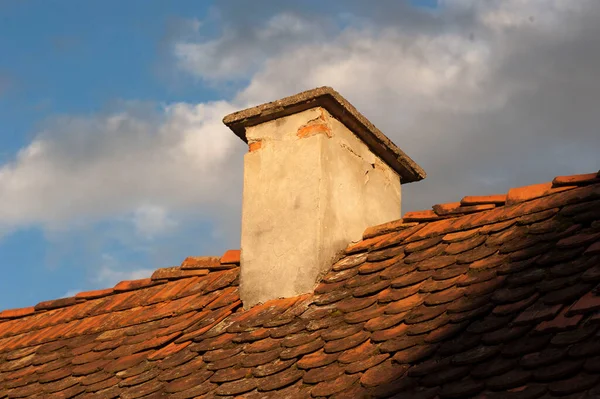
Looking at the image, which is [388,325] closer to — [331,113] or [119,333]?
[331,113]

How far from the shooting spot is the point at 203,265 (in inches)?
288

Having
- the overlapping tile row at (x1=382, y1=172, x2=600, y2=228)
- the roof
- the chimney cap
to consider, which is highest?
the chimney cap

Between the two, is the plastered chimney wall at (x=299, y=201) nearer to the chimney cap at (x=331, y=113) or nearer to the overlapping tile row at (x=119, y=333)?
the chimney cap at (x=331, y=113)

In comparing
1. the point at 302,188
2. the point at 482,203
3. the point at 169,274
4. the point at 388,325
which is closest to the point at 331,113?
the point at 302,188

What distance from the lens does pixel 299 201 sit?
658 cm

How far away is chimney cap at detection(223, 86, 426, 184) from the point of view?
6.70 metres

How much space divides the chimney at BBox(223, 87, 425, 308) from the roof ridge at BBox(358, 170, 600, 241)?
302 millimetres

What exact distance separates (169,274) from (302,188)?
148 centimetres

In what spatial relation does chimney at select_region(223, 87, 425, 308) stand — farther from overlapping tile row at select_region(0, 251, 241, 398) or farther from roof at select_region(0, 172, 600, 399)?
overlapping tile row at select_region(0, 251, 241, 398)

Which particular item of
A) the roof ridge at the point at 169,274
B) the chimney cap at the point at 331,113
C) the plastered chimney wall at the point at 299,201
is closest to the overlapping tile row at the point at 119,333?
the roof ridge at the point at 169,274

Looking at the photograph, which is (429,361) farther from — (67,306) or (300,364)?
(67,306)

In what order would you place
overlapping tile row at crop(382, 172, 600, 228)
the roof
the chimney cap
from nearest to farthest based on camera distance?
the roof → overlapping tile row at crop(382, 172, 600, 228) → the chimney cap

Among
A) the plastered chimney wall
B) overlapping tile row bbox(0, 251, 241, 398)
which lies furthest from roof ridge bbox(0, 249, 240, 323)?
the plastered chimney wall

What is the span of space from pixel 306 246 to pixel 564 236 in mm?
1927
